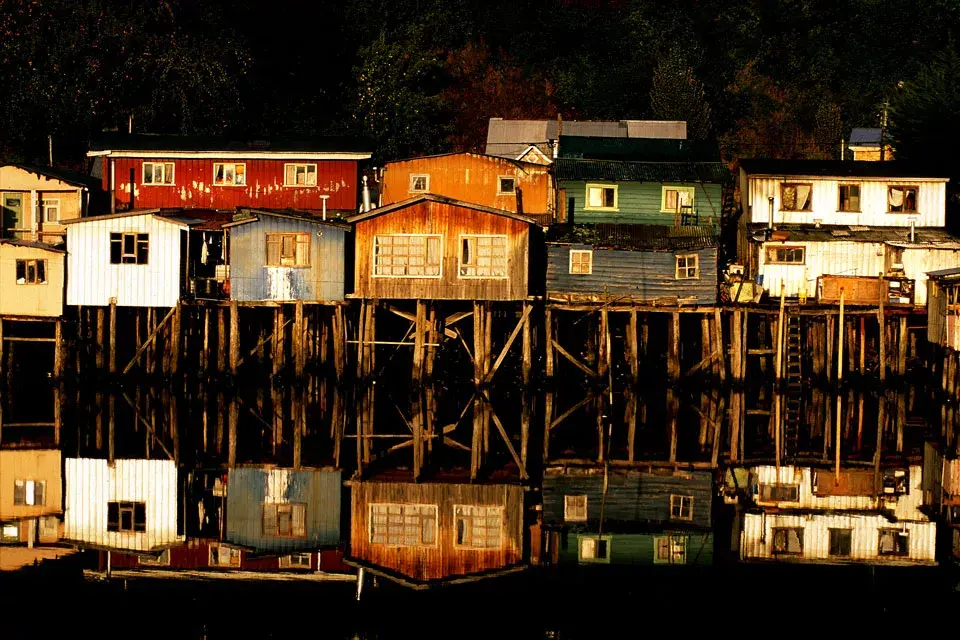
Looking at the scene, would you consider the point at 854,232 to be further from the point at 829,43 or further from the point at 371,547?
the point at 829,43

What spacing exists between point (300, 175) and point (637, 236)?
40.1 feet

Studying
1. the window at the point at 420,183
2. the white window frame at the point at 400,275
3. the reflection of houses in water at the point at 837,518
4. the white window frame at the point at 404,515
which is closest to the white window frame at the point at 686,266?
the white window frame at the point at 400,275

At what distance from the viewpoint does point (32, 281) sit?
151 feet

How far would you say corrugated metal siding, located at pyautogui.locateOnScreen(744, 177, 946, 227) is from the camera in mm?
49906

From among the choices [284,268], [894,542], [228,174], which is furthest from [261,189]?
[894,542]

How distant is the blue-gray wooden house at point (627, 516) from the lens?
2686 cm

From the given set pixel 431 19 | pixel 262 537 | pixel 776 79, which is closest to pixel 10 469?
pixel 262 537

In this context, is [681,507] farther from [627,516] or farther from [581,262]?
[581,262]

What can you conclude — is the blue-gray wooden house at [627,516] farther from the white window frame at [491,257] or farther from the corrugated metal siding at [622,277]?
the corrugated metal siding at [622,277]

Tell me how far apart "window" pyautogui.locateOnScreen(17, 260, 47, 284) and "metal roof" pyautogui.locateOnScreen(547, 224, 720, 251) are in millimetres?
15271

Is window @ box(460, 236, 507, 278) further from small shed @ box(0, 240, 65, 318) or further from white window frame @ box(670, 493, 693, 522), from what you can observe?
white window frame @ box(670, 493, 693, 522)

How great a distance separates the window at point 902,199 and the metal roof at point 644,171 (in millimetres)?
5547

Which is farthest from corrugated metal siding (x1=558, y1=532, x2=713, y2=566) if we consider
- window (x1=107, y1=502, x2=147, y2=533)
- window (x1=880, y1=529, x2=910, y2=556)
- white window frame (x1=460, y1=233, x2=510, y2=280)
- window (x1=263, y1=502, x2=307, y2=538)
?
white window frame (x1=460, y1=233, x2=510, y2=280)

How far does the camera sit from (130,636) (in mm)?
21953
